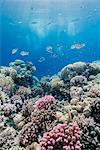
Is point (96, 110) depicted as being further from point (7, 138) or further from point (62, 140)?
point (7, 138)

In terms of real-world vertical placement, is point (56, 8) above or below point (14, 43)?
below

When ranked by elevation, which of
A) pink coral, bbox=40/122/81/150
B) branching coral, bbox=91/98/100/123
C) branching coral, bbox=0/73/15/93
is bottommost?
pink coral, bbox=40/122/81/150

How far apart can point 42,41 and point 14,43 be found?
803 cm

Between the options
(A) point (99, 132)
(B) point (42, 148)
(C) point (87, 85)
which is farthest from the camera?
(C) point (87, 85)

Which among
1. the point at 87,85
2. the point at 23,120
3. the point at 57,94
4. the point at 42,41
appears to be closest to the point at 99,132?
the point at 23,120

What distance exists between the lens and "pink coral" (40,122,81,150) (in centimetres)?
560

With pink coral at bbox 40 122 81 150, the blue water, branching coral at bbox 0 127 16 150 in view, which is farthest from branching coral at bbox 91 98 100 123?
the blue water

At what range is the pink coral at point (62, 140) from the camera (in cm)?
560

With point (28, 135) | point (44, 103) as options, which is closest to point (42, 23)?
point (44, 103)

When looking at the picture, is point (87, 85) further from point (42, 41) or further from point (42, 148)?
point (42, 41)

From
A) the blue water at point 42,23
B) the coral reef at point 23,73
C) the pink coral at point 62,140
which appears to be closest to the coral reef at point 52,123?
the pink coral at point 62,140

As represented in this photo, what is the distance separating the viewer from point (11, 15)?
161 ft

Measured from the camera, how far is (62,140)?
18.5ft

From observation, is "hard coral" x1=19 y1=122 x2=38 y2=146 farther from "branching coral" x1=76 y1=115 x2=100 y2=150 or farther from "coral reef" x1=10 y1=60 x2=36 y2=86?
"coral reef" x1=10 y1=60 x2=36 y2=86
